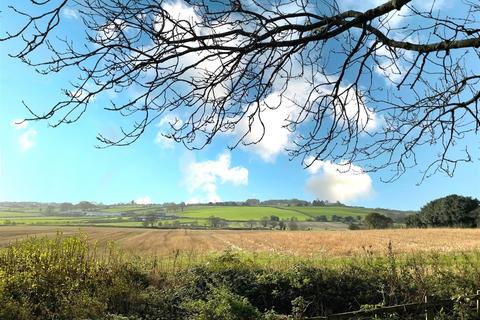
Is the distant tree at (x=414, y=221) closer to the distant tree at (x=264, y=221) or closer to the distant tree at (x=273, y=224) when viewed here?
the distant tree at (x=273, y=224)

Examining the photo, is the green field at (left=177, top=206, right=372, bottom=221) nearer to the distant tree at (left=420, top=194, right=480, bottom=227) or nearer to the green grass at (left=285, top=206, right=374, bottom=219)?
the green grass at (left=285, top=206, right=374, bottom=219)

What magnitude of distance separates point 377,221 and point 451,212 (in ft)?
40.9

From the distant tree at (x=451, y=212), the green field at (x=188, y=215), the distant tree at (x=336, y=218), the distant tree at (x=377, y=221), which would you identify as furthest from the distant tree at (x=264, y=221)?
the distant tree at (x=451, y=212)

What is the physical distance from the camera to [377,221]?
3263 inches

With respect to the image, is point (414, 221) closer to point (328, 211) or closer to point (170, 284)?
point (328, 211)

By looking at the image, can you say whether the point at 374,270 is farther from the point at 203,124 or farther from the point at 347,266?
the point at 203,124

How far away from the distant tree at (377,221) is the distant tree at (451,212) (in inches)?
242

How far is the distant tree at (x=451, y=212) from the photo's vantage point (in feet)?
242

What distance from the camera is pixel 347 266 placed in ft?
41.9

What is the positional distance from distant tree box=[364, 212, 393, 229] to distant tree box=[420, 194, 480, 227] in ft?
20.1

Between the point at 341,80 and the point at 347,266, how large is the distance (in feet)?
28.3

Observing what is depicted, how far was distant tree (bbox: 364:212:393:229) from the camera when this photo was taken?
270 feet

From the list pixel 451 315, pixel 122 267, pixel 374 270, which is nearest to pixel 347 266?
pixel 374 270

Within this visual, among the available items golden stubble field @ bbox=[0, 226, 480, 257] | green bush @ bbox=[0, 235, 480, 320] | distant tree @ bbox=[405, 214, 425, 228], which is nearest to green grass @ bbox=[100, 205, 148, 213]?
distant tree @ bbox=[405, 214, 425, 228]
